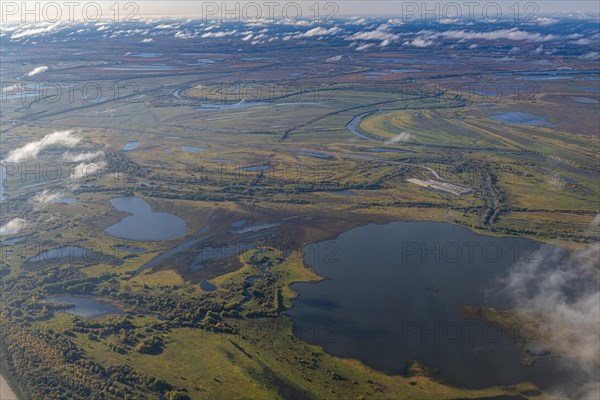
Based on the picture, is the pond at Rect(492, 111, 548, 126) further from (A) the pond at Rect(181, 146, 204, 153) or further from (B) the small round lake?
(B) the small round lake

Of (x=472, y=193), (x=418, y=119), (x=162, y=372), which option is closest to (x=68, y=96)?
(x=418, y=119)

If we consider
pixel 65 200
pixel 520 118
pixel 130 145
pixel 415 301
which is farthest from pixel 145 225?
pixel 520 118

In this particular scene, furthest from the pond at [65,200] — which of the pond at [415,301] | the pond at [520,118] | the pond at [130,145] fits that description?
the pond at [520,118]

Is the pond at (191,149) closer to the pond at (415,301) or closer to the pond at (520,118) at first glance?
the pond at (415,301)

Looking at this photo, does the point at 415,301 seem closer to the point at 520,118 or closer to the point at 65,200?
the point at 65,200

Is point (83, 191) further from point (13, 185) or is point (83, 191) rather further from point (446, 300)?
point (446, 300)

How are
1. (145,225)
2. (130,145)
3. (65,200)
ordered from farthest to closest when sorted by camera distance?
1. (130,145)
2. (65,200)
3. (145,225)
